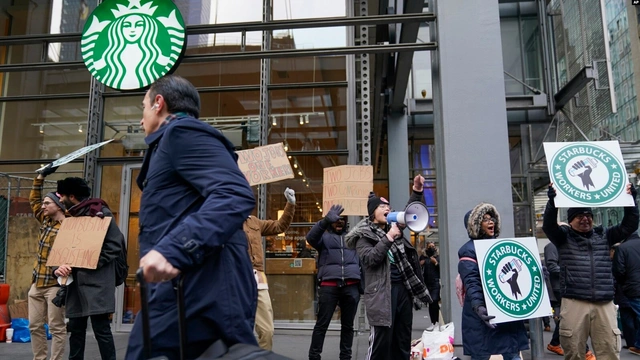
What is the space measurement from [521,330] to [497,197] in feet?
5.09

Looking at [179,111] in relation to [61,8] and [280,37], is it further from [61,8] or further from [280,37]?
[61,8]

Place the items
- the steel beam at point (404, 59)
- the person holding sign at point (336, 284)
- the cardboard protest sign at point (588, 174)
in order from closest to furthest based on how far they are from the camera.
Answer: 1. the cardboard protest sign at point (588, 174)
2. the person holding sign at point (336, 284)
3. the steel beam at point (404, 59)

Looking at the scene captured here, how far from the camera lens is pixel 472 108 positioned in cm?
566

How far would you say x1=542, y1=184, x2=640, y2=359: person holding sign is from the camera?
4777 mm

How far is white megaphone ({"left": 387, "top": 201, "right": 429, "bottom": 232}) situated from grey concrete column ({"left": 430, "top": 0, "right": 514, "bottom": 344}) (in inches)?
30.4

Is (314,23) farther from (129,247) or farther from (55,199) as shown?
(129,247)

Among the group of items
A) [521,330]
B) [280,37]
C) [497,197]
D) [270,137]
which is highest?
[280,37]

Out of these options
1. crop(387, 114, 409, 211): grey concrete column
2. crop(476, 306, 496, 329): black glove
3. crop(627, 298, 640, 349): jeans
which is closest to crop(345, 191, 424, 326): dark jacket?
crop(476, 306, 496, 329): black glove

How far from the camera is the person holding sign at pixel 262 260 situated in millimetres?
5555

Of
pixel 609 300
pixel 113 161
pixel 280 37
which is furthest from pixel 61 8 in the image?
pixel 609 300

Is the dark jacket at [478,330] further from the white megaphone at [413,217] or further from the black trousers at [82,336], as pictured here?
the black trousers at [82,336]

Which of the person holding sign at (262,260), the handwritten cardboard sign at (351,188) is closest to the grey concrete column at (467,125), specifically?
the handwritten cardboard sign at (351,188)

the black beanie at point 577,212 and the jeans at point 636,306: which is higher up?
the black beanie at point 577,212

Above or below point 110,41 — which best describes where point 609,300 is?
below
